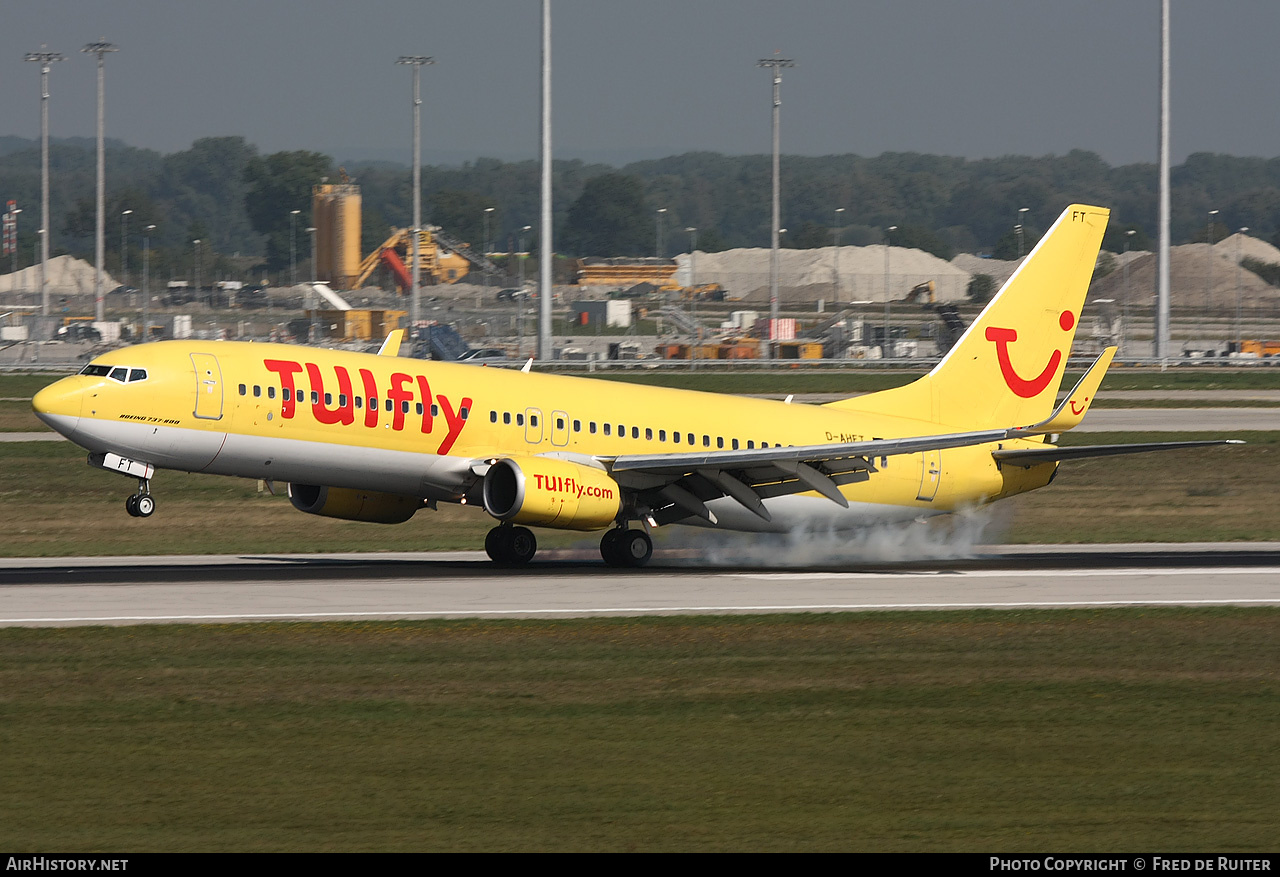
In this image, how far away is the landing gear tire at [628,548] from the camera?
36.2m

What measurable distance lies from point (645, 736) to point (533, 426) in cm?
1700

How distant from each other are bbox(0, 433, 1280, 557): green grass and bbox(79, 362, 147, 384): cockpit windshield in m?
8.18

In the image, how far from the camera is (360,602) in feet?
95.5

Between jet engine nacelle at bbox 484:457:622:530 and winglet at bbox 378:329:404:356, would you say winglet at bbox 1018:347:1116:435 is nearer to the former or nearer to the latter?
jet engine nacelle at bbox 484:457:622:530

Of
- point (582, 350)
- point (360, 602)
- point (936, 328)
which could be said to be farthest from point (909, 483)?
point (936, 328)

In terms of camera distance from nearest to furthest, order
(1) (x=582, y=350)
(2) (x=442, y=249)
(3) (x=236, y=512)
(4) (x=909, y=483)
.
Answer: (4) (x=909, y=483)
(3) (x=236, y=512)
(1) (x=582, y=350)
(2) (x=442, y=249)

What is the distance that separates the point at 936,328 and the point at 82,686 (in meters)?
109

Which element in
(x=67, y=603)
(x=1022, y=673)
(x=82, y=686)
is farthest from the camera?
(x=67, y=603)

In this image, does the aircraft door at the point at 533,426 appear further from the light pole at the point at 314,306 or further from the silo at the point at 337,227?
the silo at the point at 337,227

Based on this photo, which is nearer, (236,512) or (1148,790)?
(1148,790)

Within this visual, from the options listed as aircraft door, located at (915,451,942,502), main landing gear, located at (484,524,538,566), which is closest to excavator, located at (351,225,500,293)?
aircraft door, located at (915,451,942,502)

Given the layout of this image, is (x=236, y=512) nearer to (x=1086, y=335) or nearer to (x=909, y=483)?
(x=909, y=483)

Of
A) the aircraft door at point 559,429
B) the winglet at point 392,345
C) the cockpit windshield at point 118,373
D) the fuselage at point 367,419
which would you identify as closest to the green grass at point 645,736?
the fuselage at point 367,419

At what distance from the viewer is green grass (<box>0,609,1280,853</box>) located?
14.9 metres
